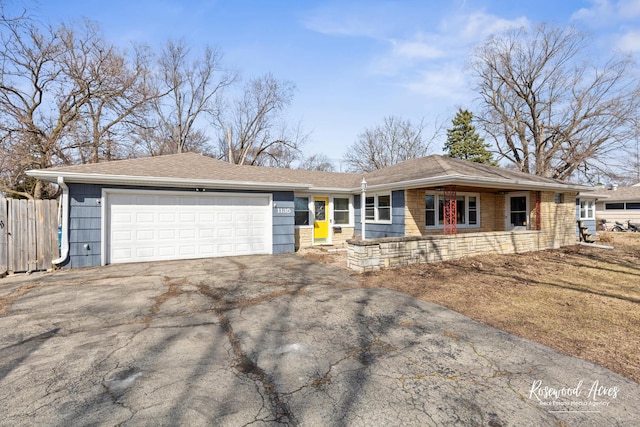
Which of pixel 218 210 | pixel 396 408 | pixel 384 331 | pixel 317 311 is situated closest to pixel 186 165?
pixel 218 210

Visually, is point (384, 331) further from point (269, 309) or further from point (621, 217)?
point (621, 217)

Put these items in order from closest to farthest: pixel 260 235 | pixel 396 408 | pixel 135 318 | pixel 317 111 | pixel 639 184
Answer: pixel 396 408, pixel 135 318, pixel 260 235, pixel 317 111, pixel 639 184

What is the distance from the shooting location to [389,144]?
3144 centimetres

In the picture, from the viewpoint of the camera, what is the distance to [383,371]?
9.34ft

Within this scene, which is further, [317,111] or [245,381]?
[317,111]

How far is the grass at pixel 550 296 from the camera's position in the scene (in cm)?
→ 346

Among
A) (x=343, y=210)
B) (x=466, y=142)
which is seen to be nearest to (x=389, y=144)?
(x=466, y=142)

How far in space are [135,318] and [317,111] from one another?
1663 cm

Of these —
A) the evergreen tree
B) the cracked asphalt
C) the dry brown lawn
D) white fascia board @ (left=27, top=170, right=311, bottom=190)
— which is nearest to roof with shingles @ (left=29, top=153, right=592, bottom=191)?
white fascia board @ (left=27, top=170, right=311, bottom=190)

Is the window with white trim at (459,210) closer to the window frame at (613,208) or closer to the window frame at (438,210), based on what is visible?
the window frame at (438,210)

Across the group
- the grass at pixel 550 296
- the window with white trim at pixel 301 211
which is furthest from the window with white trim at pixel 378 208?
the grass at pixel 550 296

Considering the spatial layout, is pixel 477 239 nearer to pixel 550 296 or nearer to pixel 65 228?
pixel 550 296

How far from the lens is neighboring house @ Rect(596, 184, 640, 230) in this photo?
23422 millimetres

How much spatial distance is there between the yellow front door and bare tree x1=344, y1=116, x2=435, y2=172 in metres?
20.2
